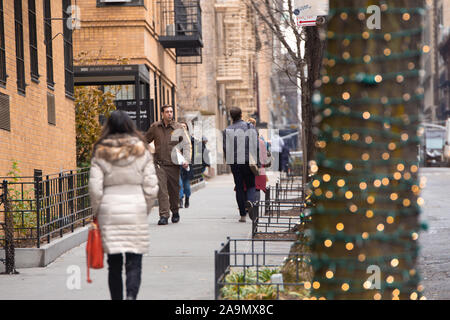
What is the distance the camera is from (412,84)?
404cm

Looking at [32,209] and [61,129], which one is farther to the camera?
[61,129]

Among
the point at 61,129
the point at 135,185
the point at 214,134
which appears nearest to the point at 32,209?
the point at 135,185

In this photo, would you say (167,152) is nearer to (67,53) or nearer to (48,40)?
(48,40)

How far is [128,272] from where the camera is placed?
6.19 metres

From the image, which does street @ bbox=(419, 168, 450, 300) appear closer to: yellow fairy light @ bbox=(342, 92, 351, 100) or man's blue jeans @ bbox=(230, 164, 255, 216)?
man's blue jeans @ bbox=(230, 164, 255, 216)

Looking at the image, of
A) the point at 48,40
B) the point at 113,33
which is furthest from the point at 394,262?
the point at 113,33

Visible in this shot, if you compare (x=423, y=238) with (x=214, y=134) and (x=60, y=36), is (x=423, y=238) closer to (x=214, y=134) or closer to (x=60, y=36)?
(x=60, y=36)

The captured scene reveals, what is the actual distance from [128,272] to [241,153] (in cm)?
724

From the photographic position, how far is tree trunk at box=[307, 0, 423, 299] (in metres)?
3.97

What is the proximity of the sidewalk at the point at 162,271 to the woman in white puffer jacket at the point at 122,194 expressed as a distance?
2.88 ft

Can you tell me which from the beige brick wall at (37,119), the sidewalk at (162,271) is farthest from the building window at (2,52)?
the sidewalk at (162,271)

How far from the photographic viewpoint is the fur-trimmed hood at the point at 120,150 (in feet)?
20.1

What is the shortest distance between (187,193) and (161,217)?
407cm

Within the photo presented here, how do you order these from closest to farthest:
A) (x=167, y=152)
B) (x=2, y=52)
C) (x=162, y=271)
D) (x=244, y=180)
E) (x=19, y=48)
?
(x=162, y=271)
(x=2, y=52)
(x=19, y=48)
(x=167, y=152)
(x=244, y=180)
